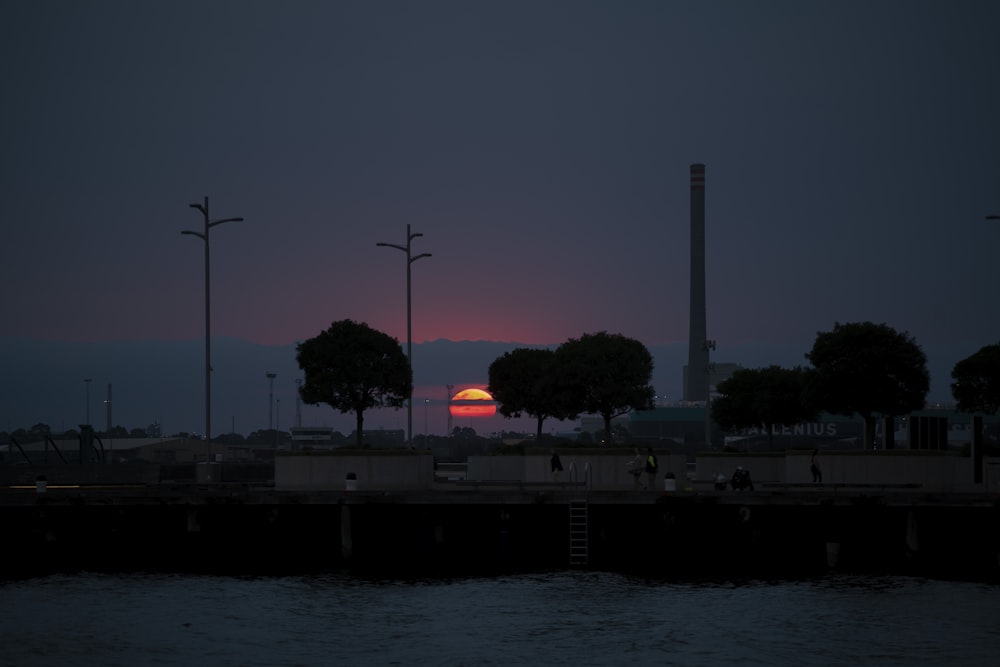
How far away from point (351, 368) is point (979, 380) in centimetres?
4018

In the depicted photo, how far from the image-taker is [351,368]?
249 ft

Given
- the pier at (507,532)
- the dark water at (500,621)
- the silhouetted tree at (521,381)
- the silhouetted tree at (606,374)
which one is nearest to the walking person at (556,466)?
the pier at (507,532)

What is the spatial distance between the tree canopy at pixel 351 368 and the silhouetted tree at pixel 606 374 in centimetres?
1741

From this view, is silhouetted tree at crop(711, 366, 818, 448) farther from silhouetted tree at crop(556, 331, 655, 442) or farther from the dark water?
the dark water

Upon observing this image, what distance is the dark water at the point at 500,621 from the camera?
1475 inches

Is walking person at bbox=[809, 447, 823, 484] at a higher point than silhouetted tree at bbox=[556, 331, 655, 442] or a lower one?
lower

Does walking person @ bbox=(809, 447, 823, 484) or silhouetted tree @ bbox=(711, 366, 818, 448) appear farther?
silhouetted tree @ bbox=(711, 366, 818, 448)

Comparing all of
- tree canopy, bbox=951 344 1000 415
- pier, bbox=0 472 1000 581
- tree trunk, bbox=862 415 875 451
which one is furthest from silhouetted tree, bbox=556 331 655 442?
pier, bbox=0 472 1000 581

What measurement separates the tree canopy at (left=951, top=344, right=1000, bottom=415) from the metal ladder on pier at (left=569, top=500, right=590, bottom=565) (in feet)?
134

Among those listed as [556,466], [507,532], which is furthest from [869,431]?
[507,532]

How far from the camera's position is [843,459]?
67.3 meters

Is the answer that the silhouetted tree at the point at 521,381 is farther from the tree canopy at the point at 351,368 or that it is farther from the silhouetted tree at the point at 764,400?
the tree canopy at the point at 351,368

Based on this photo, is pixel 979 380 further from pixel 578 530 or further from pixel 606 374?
pixel 578 530

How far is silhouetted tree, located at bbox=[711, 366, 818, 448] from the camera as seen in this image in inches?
3851
